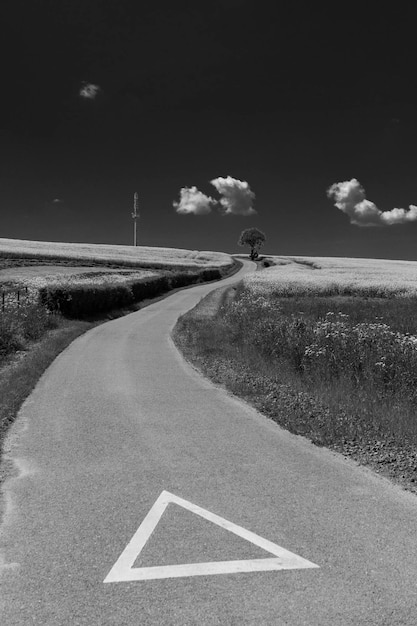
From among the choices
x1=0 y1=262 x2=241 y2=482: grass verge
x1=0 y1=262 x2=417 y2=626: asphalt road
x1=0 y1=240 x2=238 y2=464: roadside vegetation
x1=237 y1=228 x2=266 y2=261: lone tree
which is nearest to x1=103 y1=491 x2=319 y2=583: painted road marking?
x1=0 y1=262 x2=417 y2=626: asphalt road

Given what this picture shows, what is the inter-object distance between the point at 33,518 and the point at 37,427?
352cm

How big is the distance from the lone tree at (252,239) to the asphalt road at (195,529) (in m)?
125

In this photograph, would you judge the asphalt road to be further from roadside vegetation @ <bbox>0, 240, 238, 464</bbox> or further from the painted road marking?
roadside vegetation @ <bbox>0, 240, 238, 464</bbox>

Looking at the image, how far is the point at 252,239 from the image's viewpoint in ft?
439

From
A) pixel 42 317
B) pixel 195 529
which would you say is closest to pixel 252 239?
pixel 42 317

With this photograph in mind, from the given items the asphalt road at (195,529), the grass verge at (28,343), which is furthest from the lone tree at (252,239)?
the asphalt road at (195,529)

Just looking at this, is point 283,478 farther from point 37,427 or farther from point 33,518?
point 37,427

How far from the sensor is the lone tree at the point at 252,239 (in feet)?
436

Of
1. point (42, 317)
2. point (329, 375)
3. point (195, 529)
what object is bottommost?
point (42, 317)

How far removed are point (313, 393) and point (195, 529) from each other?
5965 millimetres

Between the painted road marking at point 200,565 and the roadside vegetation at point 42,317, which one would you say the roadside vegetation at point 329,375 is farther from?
the roadside vegetation at point 42,317

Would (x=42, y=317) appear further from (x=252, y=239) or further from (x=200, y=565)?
(x=252, y=239)

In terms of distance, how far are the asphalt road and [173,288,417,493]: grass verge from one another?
452 mm

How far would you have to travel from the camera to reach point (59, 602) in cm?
390
